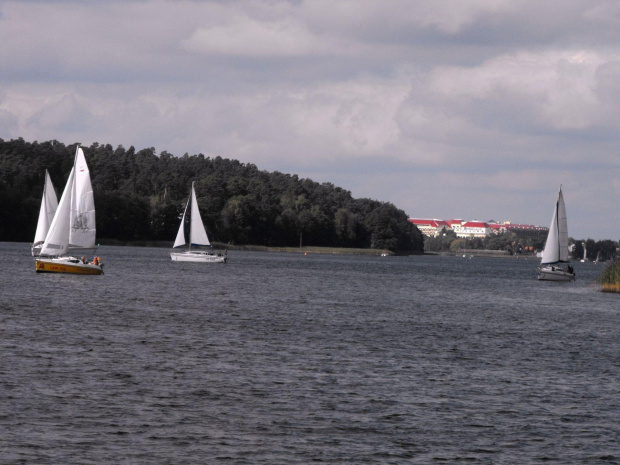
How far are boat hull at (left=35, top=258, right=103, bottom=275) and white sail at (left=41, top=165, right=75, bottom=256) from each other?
723mm

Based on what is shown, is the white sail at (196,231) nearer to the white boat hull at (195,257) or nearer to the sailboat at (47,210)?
the white boat hull at (195,257)

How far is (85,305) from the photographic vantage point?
185 ft

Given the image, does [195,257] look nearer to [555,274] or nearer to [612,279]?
[555,274]

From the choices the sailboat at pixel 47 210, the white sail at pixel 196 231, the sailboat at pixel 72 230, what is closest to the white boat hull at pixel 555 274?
the white sail at pixel 196 231

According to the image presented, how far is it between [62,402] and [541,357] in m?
21.8

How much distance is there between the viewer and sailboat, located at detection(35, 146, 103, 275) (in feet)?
260

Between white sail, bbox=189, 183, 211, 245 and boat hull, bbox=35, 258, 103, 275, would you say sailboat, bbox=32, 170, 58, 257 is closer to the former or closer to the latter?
boat hull, bbox=35, 258, 103, 275

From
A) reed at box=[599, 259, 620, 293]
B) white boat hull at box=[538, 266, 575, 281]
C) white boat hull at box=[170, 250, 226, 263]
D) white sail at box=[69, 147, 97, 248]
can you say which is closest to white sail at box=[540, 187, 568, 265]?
white boat hull at box=[538, 266, 575, 281]

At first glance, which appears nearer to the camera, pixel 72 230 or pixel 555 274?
pixel 72 230

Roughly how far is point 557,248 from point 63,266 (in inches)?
2664

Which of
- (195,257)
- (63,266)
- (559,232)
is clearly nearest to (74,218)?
(63,266)

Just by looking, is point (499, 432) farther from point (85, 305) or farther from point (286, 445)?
point (85, 305)

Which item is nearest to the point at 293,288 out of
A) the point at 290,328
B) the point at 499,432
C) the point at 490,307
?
the point at 490,307

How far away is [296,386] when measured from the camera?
28781mm
